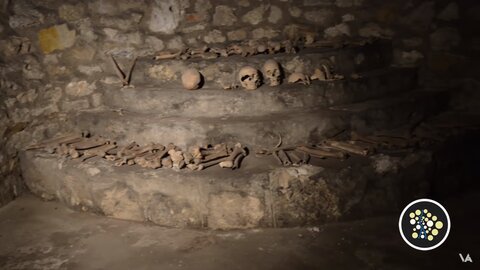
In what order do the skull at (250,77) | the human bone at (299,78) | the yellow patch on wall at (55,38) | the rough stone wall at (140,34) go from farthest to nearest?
the yellow patch on wall at (55,38) < the rough stone wall at (140,34) < the human bone at (299,78) < the skull at (250,77)

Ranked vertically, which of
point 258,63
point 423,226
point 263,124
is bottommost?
point 423,226

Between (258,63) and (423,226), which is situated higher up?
(258,63)

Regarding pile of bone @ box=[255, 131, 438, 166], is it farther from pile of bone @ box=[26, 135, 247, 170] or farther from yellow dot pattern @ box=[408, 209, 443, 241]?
yellow dot pattern @ box=[408, 209, 443, 241]

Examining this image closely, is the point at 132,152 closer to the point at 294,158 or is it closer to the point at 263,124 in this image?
the point at 263,124

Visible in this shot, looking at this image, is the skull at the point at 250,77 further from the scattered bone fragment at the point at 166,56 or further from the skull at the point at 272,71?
the scattered bone fragment at the point at 166,56

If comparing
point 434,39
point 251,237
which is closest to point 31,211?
point 251,237

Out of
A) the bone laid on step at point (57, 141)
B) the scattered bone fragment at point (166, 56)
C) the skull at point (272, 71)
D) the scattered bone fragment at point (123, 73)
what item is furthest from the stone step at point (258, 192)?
the scattered bone fragment at point (166, 56)

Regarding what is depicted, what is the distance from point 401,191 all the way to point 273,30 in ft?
8.45

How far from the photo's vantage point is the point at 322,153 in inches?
131

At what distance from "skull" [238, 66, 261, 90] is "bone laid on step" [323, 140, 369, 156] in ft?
2.94

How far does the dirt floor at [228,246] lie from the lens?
2.67 m

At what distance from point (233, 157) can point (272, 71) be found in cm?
106

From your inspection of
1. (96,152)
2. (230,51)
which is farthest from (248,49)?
(96,152)

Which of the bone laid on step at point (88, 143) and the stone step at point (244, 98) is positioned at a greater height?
the stone step at point (244, 98)
